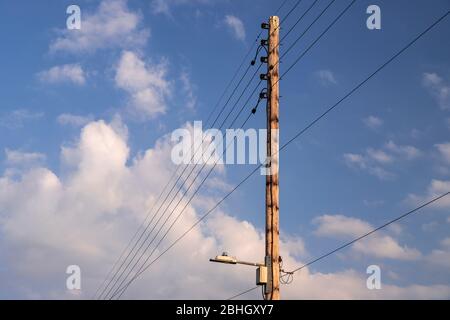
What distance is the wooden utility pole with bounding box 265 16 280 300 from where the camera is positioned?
1725cm

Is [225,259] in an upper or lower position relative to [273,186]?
lower

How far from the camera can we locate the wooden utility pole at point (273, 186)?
17.2 metres

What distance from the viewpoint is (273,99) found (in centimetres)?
1911

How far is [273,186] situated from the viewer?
17828mm
